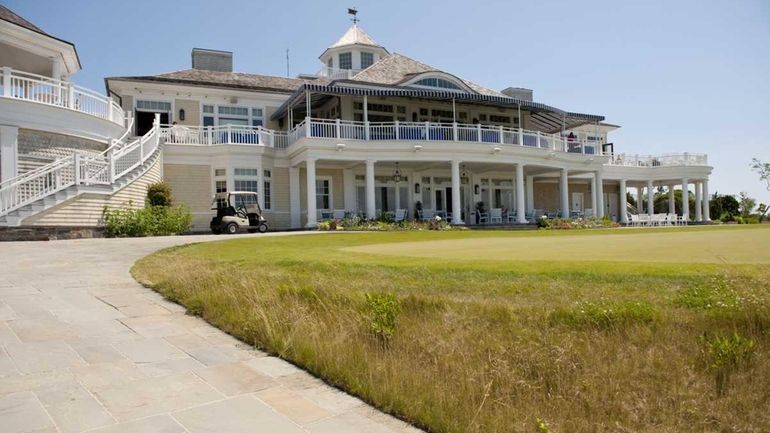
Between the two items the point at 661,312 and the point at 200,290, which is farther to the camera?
the point at 200,290

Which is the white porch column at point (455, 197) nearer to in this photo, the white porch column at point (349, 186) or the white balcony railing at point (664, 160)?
the white porch column at point (349, 186)

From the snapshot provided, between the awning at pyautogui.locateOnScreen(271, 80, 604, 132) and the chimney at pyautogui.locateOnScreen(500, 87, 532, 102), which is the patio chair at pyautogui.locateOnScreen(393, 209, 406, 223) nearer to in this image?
the awning at pyautogui.locateOnScreen(271, 80, 604, 132)

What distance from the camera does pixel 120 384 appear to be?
3473mm

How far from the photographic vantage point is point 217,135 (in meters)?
25.5

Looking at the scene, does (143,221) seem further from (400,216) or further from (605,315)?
(605,315)

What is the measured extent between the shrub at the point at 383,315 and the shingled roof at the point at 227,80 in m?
25.5

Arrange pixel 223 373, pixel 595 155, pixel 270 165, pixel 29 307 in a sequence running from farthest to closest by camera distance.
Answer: pixel 595 155, pixel 270 165, pixel 29 307, pixel 223 373

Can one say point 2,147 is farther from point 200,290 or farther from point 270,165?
point 200,290

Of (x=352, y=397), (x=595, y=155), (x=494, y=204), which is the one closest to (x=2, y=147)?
(x=352, y=397)

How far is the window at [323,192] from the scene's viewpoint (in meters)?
27.9

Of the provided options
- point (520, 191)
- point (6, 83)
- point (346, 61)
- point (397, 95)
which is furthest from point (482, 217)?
point (6, 83)

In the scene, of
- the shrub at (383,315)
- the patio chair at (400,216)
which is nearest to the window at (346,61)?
the patio chair at (400,216)

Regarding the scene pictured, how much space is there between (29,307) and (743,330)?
7.16 meters

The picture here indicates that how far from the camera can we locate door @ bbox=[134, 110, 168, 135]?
88.4ft
